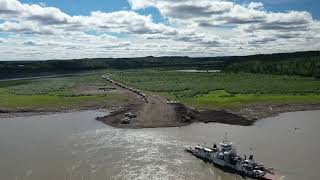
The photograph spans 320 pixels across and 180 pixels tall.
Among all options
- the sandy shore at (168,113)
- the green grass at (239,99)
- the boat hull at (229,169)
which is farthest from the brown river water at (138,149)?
the green grass at (239,99)

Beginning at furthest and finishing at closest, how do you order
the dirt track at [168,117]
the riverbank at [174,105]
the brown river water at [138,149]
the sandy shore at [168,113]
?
the riverbank at [174,105] → the sandy shore at [168,113] → the dirt track at [168,117] → the brown river water at [138,149]

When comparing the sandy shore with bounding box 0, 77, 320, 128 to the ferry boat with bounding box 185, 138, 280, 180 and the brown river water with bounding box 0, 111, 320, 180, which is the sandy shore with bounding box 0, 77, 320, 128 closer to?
the brown river water with bounding box 0, 111, 320, 180

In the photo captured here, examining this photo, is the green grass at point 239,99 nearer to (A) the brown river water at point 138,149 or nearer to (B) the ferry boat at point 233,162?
(A) the brown river water at point 138,149

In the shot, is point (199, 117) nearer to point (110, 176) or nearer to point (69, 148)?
point (69, 148)

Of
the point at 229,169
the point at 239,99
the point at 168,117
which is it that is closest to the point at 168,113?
the point at 168,117

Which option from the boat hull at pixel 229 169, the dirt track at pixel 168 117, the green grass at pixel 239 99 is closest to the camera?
the boat hull at pixel 229 169

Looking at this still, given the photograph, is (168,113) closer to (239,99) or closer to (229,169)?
(239,99)

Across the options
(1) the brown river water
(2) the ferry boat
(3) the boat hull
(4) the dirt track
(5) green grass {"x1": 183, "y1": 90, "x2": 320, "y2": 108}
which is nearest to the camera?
(3) the boat hull

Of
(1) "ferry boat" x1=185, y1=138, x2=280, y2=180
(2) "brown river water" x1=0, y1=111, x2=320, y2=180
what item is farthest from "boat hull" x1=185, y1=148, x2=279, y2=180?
(2) "brown river water" x1=0, y1=111, x2=320, y2=180

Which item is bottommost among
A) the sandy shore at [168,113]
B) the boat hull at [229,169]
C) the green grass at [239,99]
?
the boat hull at [229,169]
